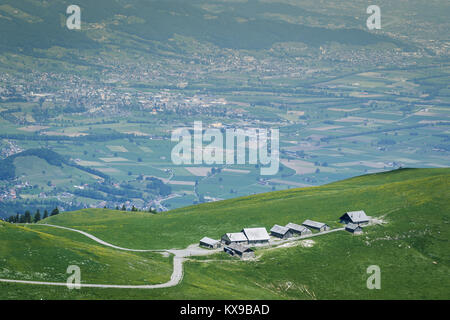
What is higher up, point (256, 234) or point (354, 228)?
point (354, 228)

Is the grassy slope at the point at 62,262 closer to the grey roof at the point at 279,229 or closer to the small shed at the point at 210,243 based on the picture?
the small shed at the point at 210,243

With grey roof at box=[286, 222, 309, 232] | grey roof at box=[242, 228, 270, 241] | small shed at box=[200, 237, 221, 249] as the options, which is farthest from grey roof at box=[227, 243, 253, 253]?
grey roof at box=[286, 222, 309, 232]

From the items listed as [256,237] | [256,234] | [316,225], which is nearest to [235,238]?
[256,237]

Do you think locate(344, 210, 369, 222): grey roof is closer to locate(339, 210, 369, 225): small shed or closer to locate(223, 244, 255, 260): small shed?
locate(339, 210, 369, 225): small shed

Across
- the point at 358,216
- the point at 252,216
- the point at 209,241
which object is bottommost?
the point at 209,241

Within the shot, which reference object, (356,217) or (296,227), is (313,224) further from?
(356,217)
